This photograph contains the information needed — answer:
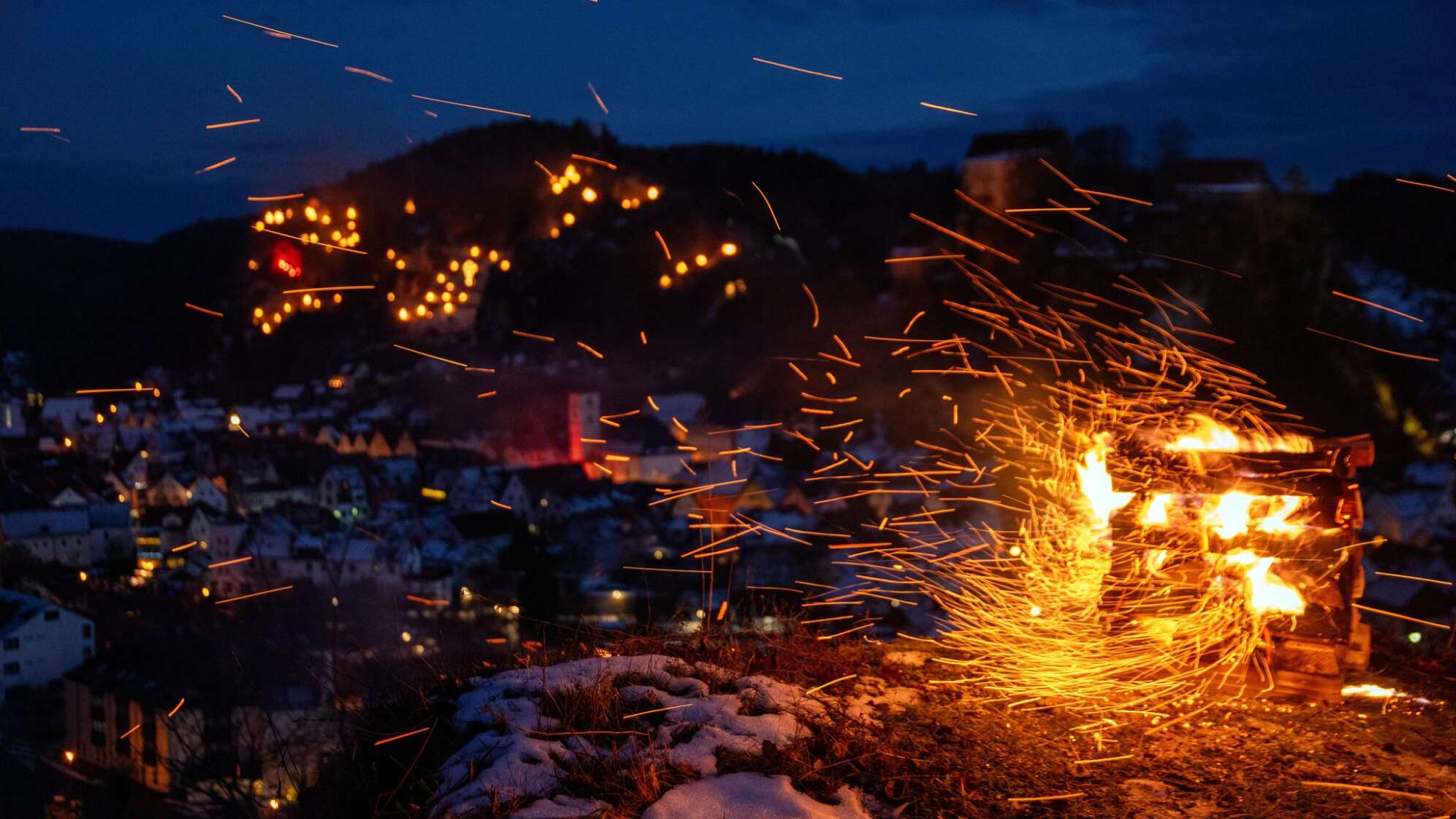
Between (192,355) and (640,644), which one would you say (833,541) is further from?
(192,355)

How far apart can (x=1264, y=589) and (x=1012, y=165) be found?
3426cm

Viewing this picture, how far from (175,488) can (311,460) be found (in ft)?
20.4

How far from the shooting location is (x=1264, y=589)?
4457mm

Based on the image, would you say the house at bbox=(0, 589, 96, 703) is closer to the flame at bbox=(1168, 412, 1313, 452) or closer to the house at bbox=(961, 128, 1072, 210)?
the flame at bbox=(1168, 412, 1313, 452)

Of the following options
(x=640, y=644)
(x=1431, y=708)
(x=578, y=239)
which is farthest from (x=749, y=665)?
(x=578, y=239)

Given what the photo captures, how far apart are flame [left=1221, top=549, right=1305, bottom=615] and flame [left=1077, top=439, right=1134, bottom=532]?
55 centimetres

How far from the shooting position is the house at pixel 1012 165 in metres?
34.7

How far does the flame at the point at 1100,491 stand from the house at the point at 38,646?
14.7 metres

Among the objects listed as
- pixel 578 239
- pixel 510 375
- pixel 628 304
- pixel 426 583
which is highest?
pixel 578 239

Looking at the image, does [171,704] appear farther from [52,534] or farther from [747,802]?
[52,534]

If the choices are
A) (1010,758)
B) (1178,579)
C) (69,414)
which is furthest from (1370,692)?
(69,414)

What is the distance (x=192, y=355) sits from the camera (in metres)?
44.8

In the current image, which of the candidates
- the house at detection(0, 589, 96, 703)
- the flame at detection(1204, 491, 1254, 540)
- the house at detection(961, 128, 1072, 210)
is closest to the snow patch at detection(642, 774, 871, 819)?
the flame at detection(1204, 491, 1254, 540)

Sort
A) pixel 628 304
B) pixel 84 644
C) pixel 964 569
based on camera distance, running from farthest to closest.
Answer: pixel 628 304, pixel 84 644, pixel 964 569
